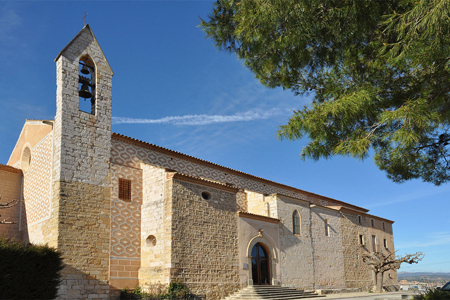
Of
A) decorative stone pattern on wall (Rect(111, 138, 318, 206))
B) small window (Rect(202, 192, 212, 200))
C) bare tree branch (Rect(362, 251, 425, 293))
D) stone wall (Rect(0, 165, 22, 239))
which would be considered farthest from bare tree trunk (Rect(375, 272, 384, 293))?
stone wall (Rect(0, 165, 22, 239))

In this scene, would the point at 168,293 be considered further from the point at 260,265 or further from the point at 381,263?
the point at 381,263

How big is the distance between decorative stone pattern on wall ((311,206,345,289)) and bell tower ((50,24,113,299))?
13.8 m

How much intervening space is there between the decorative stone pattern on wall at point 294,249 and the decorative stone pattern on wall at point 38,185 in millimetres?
11925

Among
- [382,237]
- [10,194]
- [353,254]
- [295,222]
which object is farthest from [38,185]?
[382,237]

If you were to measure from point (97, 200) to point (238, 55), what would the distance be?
28.2ft

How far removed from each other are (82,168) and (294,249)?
501 inches

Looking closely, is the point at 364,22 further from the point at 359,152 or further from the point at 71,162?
the point at 71,162

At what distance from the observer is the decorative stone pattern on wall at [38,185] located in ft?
52.4

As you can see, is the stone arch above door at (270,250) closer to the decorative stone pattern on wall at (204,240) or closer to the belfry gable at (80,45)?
the decorative stone pattern on wall at (204,240)

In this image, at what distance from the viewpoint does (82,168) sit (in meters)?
15.7

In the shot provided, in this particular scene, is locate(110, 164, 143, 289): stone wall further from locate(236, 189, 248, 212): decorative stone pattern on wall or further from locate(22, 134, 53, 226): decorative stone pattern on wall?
locate(236, 189, 248, 212): decorative stone pattern on wall

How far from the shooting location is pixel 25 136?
1916 cm

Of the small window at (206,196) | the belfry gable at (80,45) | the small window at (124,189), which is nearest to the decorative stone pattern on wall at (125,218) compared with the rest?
the small window at (124,189)

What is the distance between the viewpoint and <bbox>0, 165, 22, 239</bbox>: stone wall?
57.9 feet
